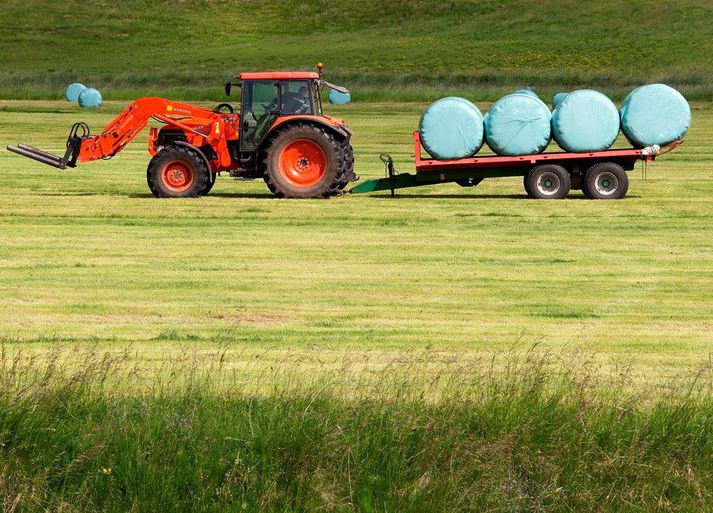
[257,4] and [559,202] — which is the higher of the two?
[257,4]

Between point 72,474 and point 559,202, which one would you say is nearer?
point 72,474

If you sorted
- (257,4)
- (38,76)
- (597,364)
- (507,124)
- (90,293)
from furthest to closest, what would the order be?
(257,4)
(38,76)
(507,124)
(90,293)
(597,364)

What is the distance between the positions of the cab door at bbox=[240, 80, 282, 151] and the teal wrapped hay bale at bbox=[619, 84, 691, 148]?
17.7ft

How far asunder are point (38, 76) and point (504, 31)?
37.3 metres

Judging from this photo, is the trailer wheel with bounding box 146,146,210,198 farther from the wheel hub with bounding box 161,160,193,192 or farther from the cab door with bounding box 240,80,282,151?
the cab door with bounding box 240,80,282,151

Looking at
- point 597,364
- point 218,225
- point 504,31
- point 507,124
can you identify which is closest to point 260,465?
point 597,364

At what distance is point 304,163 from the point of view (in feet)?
68.5

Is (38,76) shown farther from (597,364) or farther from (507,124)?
(597,364)

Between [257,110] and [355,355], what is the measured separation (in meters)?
11.0

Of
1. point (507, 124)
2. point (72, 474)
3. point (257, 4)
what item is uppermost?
point (257, 4)

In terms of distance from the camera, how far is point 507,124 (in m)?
20.3

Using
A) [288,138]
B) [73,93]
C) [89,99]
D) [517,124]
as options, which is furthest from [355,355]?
[73,93]

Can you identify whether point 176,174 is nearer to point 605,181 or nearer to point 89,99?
point 605,181

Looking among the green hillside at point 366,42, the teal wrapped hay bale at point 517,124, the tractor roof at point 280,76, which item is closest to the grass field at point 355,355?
the teal wrapped hay bale at point 517,124
